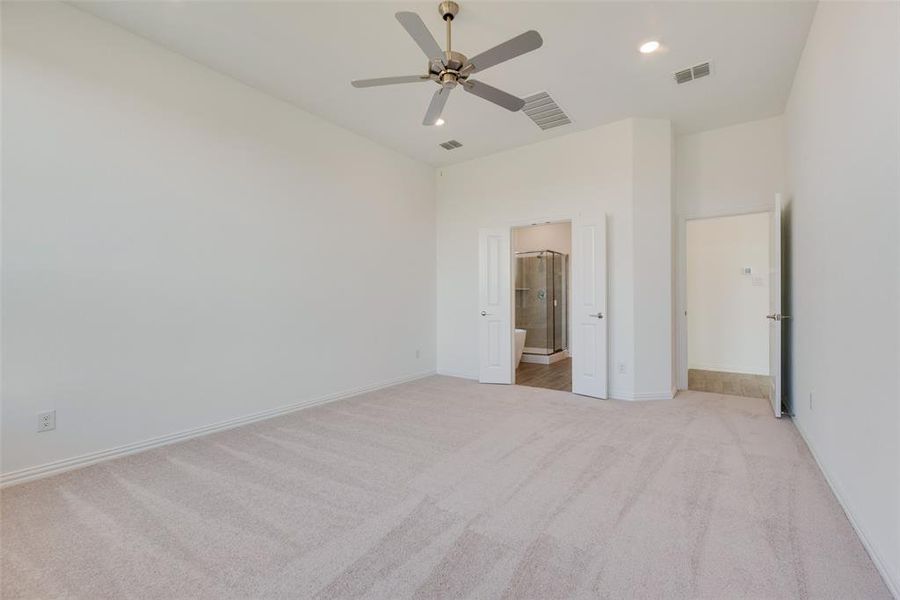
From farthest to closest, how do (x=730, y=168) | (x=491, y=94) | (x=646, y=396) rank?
(x=730, y=168), (x=646, y=396), (x=491, y=94)

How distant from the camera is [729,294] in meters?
5.48

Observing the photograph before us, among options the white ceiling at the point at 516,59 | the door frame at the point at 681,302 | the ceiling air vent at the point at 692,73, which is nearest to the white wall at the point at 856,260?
the white ceiling at the point at 516,59

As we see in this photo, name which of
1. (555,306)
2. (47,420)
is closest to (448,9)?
(47,420)

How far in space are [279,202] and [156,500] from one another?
8.30ft

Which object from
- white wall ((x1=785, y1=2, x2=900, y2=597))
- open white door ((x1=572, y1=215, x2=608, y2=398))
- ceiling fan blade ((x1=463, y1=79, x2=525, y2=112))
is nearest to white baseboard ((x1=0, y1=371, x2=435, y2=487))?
open white door ((x1=572, y1=215, x2=608, y2=398))

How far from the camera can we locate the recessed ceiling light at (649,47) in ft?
9.16

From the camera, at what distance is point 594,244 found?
422cm

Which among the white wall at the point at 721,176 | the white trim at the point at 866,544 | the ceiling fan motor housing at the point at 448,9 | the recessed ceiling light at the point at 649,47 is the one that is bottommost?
the white trim at the point at 866,544

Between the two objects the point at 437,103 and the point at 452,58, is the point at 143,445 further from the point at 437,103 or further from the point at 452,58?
the point at 452,58

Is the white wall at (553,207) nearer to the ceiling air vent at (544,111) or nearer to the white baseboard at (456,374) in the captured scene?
the white baseboard at (456,374)

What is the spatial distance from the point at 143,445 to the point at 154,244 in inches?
57.0

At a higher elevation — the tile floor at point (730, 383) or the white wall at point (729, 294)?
the white wall at point (729, 294)

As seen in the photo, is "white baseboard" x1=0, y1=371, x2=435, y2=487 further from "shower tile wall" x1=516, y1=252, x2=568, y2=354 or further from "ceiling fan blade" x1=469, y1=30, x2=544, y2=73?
"shower tile wall" x1=516, y1=252, x2=568, y2=354

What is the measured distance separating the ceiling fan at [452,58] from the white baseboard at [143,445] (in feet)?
9.31
